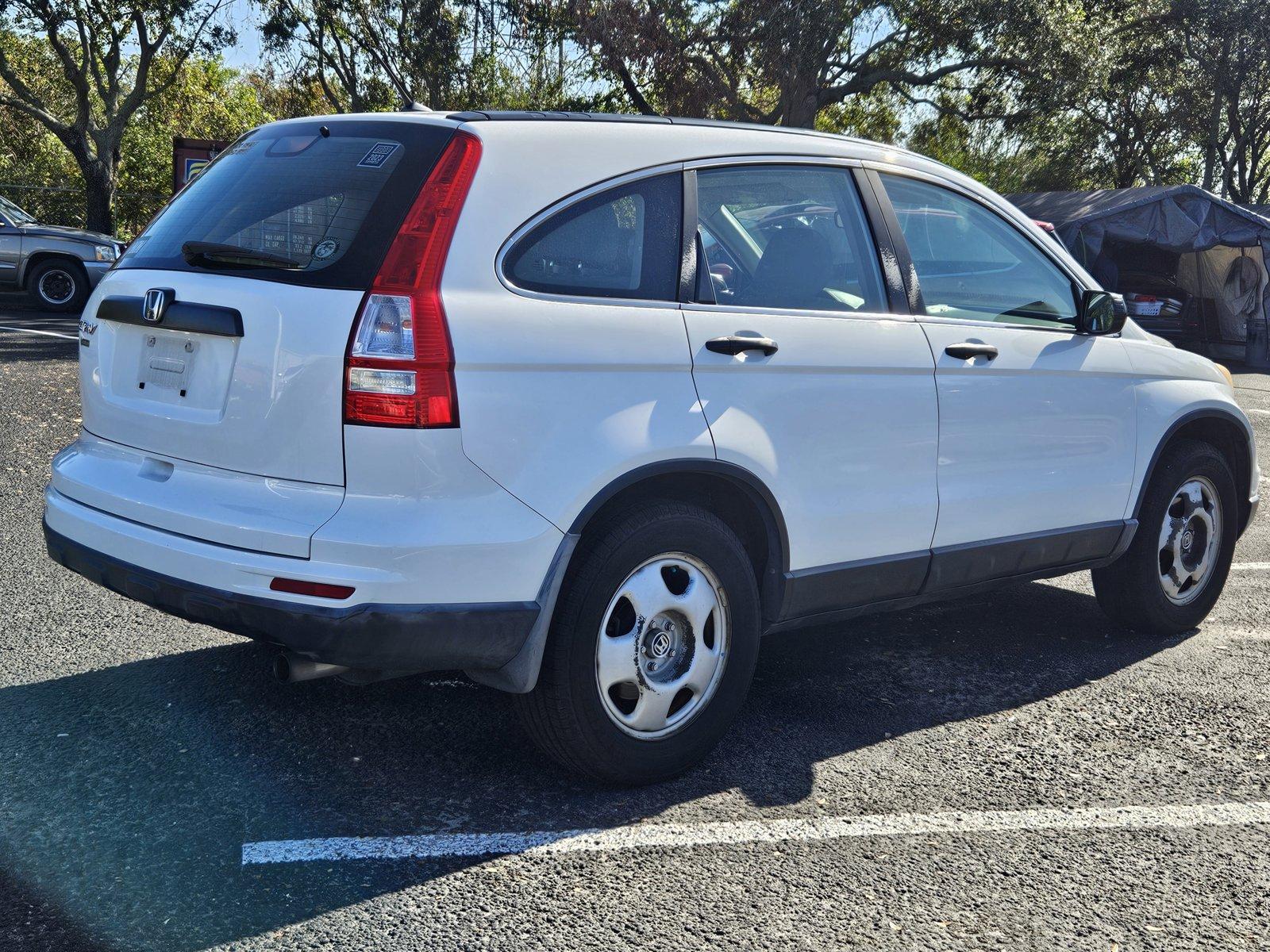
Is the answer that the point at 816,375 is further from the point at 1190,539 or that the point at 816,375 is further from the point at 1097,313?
the point at 1190,539

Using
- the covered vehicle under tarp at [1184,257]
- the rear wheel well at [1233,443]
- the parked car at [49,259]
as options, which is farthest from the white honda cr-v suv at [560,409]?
the covered vehicle under tarp at [1184,257]

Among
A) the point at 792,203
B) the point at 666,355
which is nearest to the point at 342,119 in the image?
the point at 666,355

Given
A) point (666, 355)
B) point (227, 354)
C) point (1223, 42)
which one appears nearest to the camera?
point (227, 354)

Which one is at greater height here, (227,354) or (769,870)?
(227,354)

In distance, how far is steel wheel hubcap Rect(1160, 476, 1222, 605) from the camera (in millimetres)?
5273

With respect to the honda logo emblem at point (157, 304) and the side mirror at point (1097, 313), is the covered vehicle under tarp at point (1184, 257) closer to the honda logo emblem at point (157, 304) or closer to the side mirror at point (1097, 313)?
the side mirror at point (1097, 313)

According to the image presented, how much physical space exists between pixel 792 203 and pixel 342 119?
4.54 feet

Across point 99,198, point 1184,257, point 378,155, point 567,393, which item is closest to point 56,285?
point 99,198

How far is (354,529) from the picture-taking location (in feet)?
→ 9.96

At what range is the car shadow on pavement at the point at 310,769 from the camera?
9.86ft

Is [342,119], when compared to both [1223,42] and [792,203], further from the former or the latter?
[1223,42]

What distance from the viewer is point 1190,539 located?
5.38m

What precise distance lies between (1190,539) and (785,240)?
8.28 feet

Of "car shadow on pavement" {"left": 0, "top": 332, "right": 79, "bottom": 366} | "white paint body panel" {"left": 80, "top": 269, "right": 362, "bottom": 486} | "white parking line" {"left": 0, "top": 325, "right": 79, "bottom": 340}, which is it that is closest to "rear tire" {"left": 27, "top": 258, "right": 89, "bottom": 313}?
"white parking line" {"left": 0, "top": 325, "right": 79, "bottom": 340}
